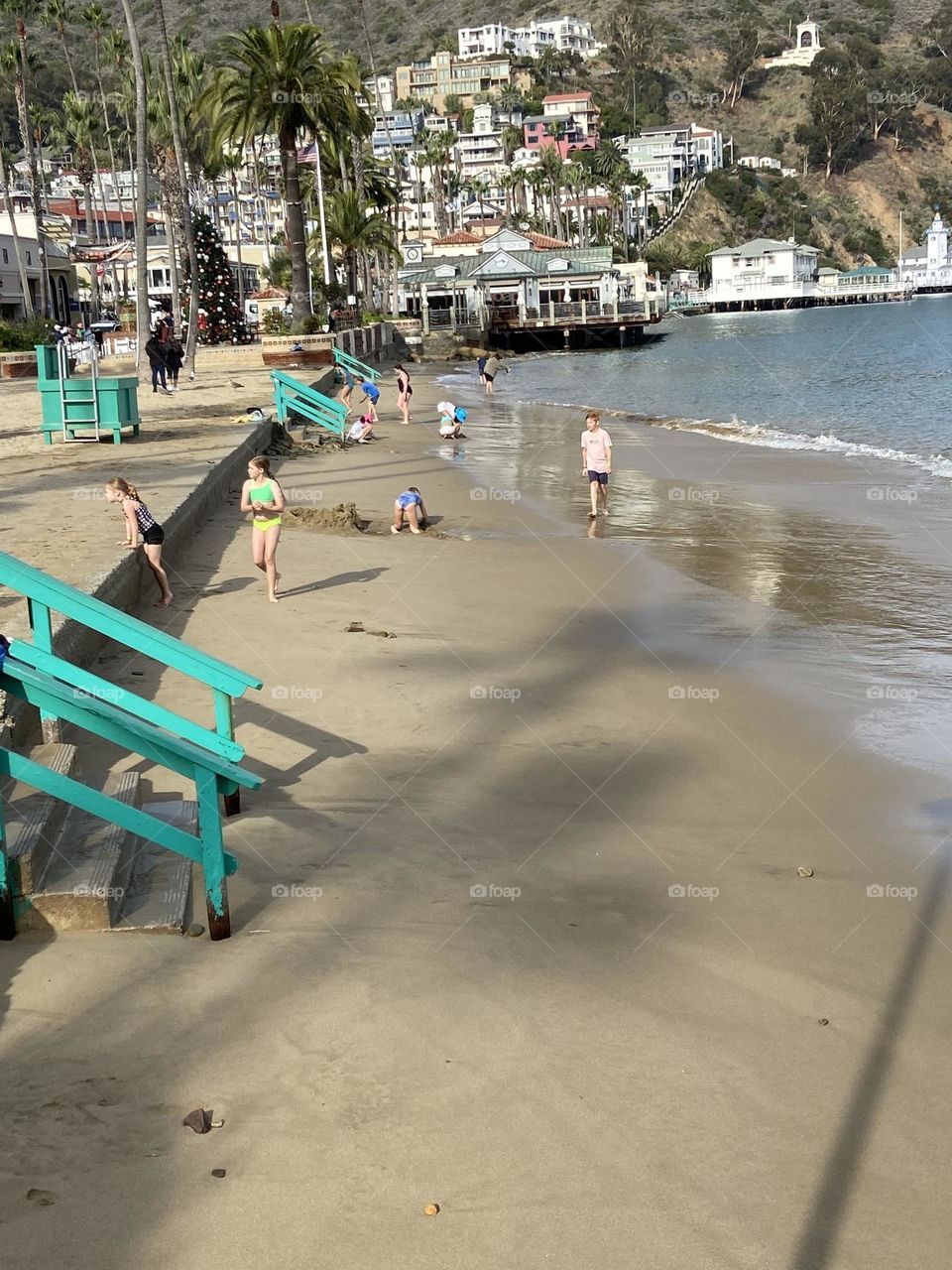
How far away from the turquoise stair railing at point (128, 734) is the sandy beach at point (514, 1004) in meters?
0.37

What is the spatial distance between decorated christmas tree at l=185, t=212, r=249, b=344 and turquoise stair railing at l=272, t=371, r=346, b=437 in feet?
85.8

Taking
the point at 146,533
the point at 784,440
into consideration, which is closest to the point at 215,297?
the point at 784,440

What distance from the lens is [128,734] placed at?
16.2 ft

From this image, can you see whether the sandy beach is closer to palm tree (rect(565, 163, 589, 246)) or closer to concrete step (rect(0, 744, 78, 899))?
concrete step (rect(0, 744, 78, 899))

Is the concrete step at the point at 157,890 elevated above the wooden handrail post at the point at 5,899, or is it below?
below

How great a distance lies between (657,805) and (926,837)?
1394 mm

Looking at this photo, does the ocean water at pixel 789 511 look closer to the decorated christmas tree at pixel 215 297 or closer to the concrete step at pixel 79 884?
the concrete step at pixel 79 884

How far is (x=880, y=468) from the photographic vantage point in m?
24.4

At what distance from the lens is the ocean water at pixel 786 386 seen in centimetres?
3167

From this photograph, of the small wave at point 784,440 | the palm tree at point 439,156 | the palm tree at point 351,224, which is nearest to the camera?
the small wave at point 784,440

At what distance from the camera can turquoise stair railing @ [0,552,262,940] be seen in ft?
16.2

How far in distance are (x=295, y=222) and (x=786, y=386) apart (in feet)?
65.4

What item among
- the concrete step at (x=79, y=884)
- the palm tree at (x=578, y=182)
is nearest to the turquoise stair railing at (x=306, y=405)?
the concrete step at (x=79, y=884)

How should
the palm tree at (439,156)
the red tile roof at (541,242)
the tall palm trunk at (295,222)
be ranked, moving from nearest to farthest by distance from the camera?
the tall palm trunk at (295,222) < the red tile roof at (541,242) < the palm tree at (439,156)
